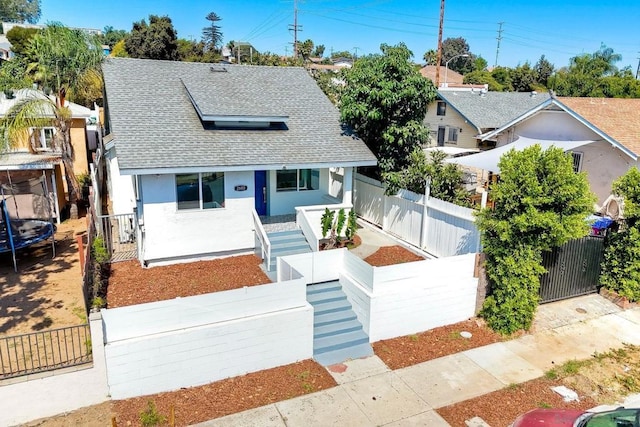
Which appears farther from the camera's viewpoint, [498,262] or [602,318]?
[602,318]

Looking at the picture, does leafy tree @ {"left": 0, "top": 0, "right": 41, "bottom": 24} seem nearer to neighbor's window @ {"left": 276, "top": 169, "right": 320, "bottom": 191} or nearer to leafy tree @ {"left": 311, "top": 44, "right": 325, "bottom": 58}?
leafy tree @ {"left": 311, "top": 44, "right": 325, "bottom": 58}

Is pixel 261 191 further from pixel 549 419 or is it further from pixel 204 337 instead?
pixel 549 419

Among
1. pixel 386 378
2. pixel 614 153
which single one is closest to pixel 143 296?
pixel 386 378

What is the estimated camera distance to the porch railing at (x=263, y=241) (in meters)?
13.0

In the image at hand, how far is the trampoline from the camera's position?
14.2m

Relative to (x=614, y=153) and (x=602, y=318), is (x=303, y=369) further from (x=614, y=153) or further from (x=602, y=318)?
(x=614, y=153)

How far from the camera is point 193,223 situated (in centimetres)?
1355

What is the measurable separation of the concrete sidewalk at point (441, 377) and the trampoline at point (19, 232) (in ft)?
35.0

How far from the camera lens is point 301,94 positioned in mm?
18422

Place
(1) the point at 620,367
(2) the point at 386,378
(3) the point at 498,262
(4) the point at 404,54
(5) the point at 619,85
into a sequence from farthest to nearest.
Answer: (5) the point at 619,85 < (4) the point at 404,54 < (3) the point at 498,262 < (1) the point at 620,367 < (2) the point at 386,378

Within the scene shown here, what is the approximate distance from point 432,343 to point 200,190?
8.06 metres

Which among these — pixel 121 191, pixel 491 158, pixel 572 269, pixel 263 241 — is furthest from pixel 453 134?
pixel 121 191

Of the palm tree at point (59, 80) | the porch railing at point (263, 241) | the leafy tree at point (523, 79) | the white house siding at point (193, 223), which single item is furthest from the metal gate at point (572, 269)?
the leafy tree at point (523, 79)

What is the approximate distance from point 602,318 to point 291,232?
947 cm
